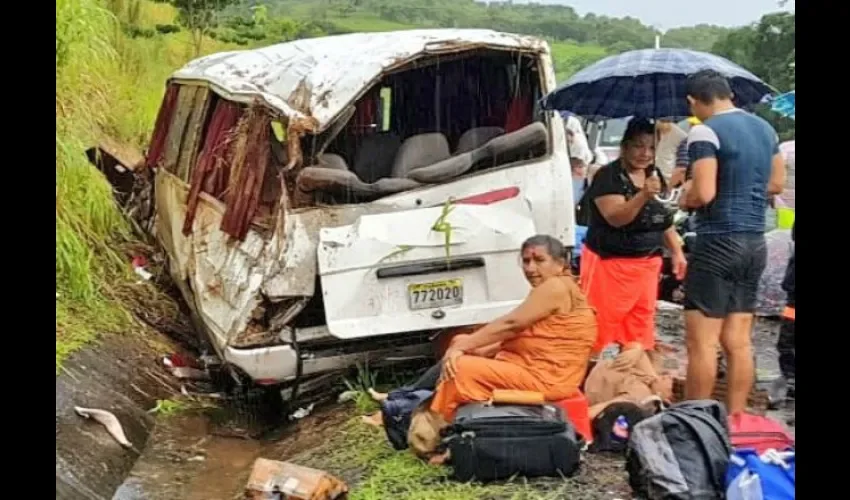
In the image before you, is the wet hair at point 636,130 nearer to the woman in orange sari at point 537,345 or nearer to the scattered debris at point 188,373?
the woman in orange sari at point 537,345

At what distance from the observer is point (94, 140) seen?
7293 mm

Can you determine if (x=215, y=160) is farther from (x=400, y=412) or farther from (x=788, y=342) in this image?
(x=788, y=342)

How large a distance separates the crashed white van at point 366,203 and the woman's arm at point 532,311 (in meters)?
0.65

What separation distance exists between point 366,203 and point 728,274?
1687mm

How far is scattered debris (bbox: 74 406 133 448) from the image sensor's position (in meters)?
5.06

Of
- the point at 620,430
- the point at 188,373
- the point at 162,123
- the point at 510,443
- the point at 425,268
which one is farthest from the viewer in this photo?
the point at 162,123

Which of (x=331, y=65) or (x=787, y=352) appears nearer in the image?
(x=787, y=352)

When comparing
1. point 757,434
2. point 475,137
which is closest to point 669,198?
point 475,137

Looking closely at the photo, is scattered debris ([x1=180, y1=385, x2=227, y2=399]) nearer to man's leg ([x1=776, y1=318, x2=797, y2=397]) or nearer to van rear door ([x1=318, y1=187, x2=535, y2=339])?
van rear door ([x1=318, y1=187, x2=535, y2=339])

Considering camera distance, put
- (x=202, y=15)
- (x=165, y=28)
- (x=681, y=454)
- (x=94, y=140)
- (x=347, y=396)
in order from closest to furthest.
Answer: (x=681, y=454) < (x=347, y=396) < (x=94, y=140) < (x=165, y=28) < (x=202, y=15)

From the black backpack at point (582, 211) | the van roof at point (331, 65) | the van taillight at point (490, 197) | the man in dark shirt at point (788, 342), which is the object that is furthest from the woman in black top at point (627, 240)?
the van roof at point (331, 65)

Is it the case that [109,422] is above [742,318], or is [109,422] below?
below

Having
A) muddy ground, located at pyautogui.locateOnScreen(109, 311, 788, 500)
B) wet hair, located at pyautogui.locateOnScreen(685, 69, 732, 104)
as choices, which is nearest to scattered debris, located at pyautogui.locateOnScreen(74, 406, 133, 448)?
muddy ground, located at pyautogui.locateOnScreen(109, 311, 788, 500)
